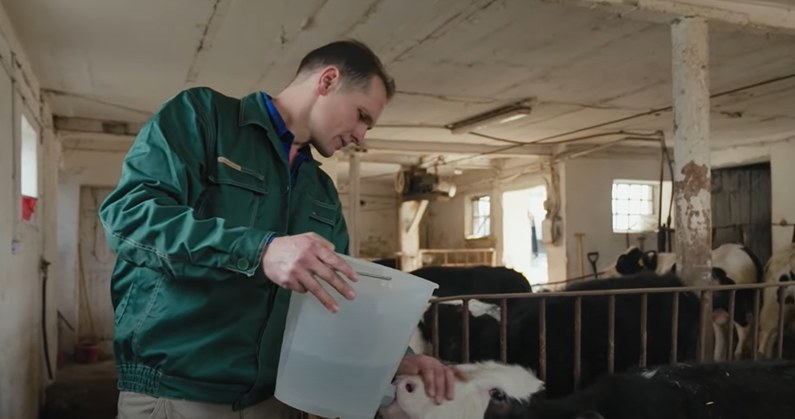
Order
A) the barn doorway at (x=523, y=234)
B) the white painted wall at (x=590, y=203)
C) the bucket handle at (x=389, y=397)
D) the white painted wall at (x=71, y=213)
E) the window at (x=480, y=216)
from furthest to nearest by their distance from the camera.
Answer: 1. the window at (x=480, y=216)
2. the barn doorway at (x=523, y=234)
3. the white painted wall at (x=590, y=203)
4. the white painted wall at (x=71, y=213)
5. the bucket handle at (x=389, y=397)

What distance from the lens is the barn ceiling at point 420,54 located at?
3766 mm

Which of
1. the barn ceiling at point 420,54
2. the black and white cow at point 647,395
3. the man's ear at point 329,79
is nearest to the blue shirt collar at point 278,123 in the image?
the man's ear at point 329,79

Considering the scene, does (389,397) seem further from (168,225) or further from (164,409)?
(168,225)

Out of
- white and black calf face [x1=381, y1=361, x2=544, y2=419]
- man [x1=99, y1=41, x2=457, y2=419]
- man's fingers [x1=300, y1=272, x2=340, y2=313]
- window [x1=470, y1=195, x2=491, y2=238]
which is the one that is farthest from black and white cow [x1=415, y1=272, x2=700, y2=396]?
window [x1=470, y1=195, x2=491, y2=238]

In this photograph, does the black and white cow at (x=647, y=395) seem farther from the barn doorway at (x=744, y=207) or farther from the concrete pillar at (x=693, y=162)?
the barn doorway at (x=744, y=207)

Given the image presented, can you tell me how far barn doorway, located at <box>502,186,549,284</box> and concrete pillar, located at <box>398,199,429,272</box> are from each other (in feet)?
6.23

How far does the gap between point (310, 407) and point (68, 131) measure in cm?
671

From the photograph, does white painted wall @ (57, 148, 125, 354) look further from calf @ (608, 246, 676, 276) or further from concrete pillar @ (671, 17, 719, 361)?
concrete pillar @ (671, 17, 719, 361)

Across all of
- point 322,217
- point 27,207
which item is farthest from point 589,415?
point 27,207

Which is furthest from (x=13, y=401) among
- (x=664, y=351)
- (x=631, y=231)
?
(x=631, y=231)

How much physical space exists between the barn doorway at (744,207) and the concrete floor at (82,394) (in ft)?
27.0

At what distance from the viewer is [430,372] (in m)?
1.70

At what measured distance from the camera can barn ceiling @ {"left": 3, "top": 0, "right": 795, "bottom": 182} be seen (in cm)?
377

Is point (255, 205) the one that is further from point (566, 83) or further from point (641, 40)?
point (566, 83)
